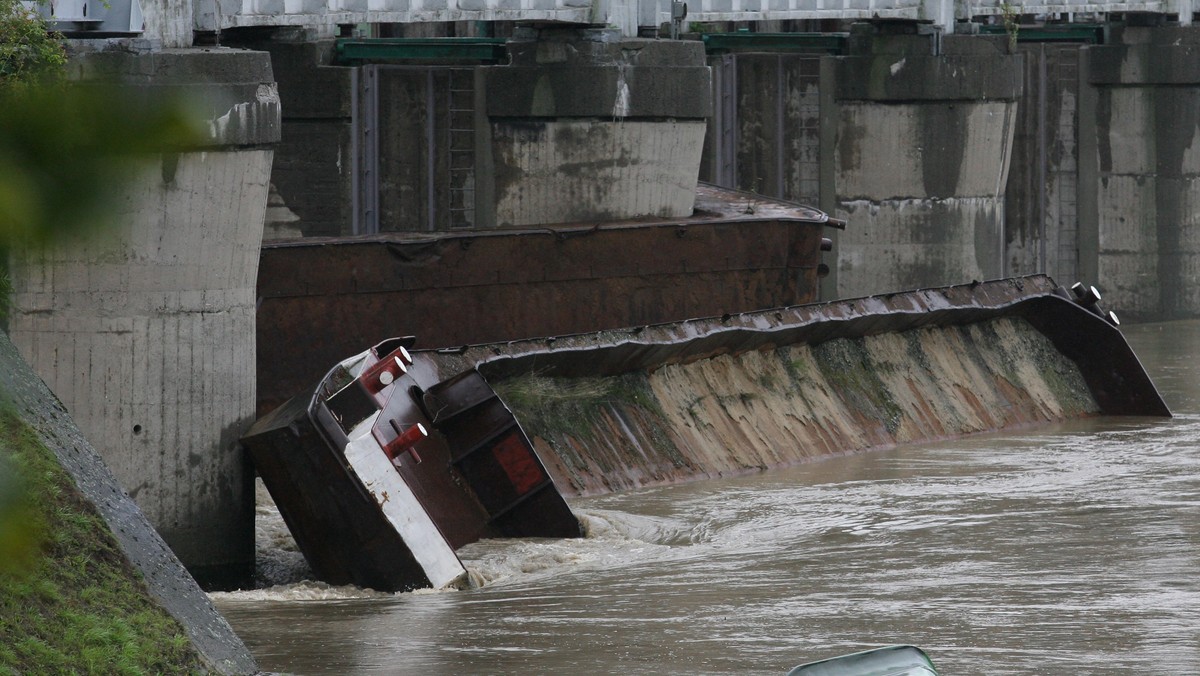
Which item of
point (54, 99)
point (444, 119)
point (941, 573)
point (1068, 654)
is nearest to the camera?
point (54, 99)

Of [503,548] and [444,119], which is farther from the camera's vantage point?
[444,119]

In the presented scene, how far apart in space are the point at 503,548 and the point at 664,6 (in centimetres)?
1074

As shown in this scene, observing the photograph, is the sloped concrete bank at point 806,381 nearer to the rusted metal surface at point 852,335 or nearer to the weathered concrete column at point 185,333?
the rusted metal surface at point 852,335

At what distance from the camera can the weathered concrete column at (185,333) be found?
1067 cm

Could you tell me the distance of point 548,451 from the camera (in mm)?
13141

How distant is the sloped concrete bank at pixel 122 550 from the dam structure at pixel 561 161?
95 cm

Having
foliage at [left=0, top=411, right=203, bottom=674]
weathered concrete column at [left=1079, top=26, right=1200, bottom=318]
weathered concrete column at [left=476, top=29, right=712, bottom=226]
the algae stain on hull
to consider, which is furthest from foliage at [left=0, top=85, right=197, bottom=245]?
weathered concrete column at [left=1079, top=26, right=1200, bottom=318]

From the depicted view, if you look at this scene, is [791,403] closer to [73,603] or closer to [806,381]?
[806,381]

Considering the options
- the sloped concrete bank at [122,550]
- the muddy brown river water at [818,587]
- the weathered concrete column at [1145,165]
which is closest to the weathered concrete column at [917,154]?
the weathered concrete column at [1145,165]

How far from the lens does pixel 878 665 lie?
439 cm

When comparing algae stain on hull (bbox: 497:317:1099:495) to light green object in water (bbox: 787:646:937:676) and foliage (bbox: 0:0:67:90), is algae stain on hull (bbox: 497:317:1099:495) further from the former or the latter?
light green object in water (bbox: 787:646:937:676)

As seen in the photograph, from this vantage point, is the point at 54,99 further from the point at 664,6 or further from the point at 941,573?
the point at 664,6

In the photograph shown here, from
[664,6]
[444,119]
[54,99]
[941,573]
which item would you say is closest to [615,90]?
[664,6]

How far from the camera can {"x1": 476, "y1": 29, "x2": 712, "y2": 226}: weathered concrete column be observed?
781 inches
